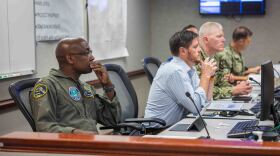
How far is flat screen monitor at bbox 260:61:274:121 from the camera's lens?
2.49 m

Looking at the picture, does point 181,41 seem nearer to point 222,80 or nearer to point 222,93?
point 222,93

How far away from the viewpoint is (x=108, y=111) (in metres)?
2.89

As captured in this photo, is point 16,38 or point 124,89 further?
point 124,89

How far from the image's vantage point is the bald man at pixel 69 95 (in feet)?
7.79

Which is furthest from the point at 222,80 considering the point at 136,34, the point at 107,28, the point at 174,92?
the point at 136,34

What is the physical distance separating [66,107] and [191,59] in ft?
3.41

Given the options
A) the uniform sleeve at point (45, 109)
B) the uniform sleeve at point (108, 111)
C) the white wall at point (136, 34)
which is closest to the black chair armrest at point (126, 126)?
the uniform sleeve at point (108, 111)

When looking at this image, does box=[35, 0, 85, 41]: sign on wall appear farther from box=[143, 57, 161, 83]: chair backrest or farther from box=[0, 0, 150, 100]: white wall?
box=[143, 57, 161, 83]: chair backrest

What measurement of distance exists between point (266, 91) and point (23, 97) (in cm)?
125

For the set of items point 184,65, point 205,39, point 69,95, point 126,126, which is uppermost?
point 205,39

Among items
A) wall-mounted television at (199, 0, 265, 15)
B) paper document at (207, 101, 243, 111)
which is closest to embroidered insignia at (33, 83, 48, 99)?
paper document at (207, 101, 243, 111)

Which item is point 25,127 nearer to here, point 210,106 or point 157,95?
point 157,95

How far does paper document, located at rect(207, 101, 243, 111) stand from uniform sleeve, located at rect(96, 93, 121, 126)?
29.3 inches

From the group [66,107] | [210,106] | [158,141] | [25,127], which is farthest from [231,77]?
[158,141]
